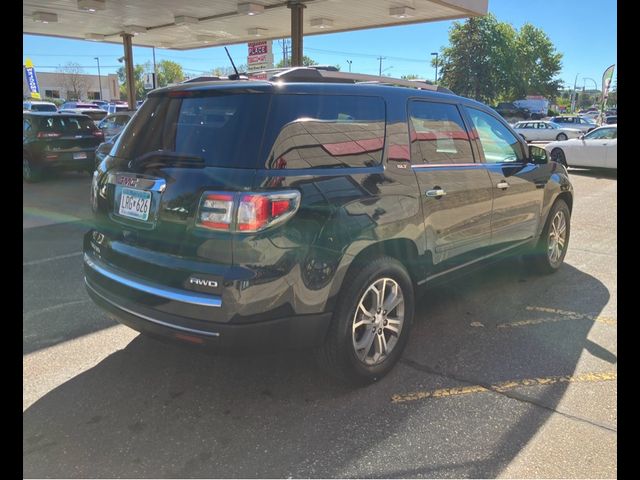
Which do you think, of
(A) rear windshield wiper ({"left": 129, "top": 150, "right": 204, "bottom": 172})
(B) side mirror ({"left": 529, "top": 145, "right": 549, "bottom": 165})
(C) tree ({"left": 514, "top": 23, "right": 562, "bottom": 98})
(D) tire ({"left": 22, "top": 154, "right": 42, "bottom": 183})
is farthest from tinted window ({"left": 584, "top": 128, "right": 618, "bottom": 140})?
(C) tree ({"left": 514, "top": 23, "right": 562, "bottom": 98})

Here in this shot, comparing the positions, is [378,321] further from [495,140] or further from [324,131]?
[495,140]

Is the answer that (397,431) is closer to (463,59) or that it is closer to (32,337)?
(32,337)

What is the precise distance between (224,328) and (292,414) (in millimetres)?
696

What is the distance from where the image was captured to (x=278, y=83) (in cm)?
293

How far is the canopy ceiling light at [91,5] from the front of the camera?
13070 millimetres

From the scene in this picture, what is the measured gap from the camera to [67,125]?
12.1 metres

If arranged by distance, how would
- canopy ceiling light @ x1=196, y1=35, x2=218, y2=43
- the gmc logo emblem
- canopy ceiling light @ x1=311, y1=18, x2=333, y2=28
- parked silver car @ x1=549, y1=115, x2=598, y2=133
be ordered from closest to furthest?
the gmc logo emblem → canopy ceiling light @ x1=311, y1=18, x2=333, y2=28 → canopy ceiling light @ x1=196, y1=35, x2=218, y2=43 → parked silver car @ x1=549, y1=115, x2=598, y2=133

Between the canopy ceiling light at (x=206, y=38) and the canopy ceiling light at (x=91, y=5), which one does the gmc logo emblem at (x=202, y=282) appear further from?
the canopy ceiling light at (x=206, y=38)

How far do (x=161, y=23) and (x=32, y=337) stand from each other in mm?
15080

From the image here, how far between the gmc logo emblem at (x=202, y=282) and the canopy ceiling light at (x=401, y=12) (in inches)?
502

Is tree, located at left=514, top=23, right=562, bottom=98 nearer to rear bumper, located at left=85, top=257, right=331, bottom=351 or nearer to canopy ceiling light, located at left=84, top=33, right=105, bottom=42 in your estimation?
canopy ceiling light, located at left=84, top=33, right=105, bottom=42

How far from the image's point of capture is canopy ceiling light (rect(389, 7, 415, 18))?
44.5ft

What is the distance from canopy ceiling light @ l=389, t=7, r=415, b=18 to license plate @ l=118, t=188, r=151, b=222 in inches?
485
